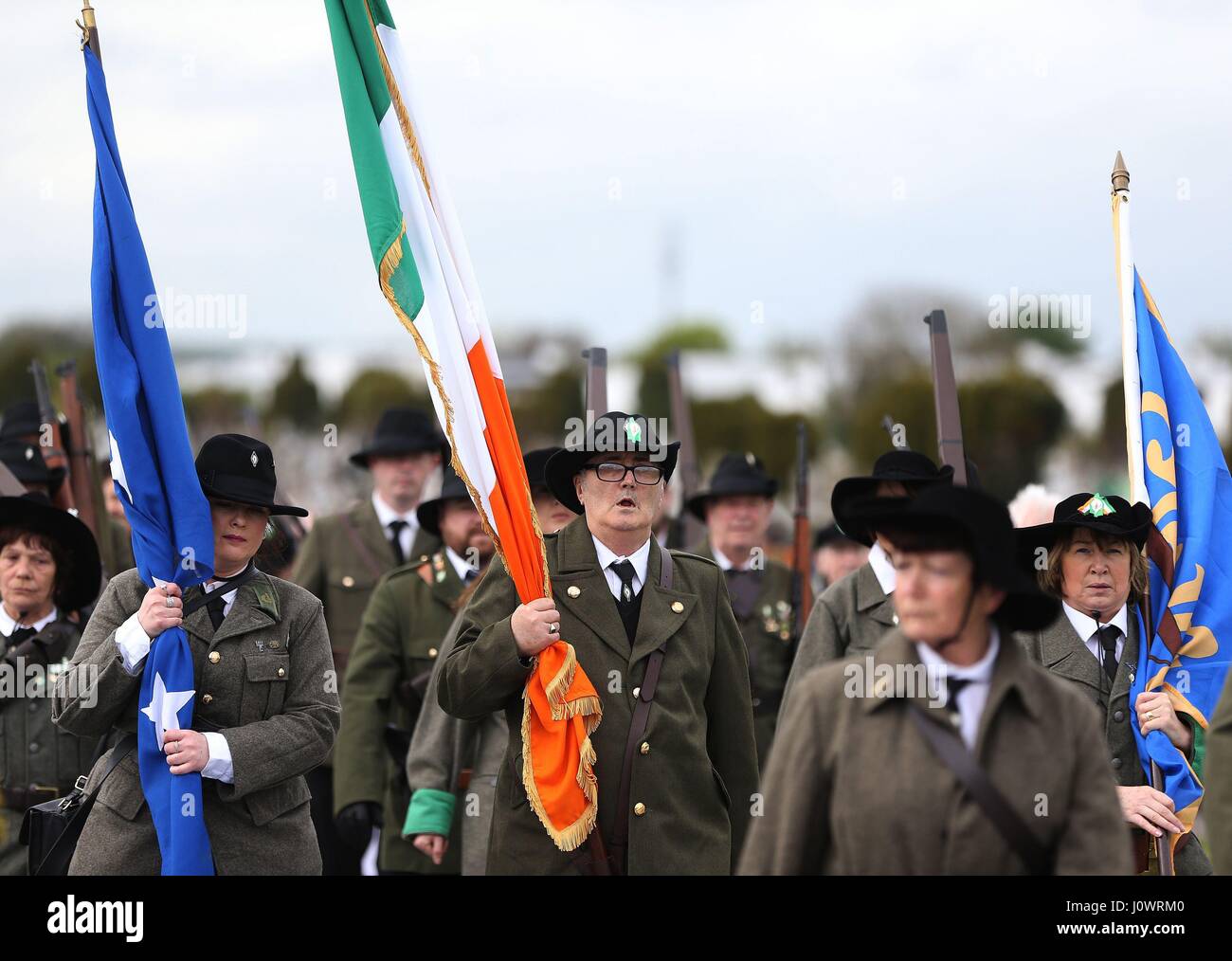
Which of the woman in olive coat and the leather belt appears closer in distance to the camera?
the woman in olive coat

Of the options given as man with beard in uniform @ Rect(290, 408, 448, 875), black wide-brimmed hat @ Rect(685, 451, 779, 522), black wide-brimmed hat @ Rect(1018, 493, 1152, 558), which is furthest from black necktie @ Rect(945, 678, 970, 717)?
black wide-brimmed hat @ Rect(685, 451, 779, 522)

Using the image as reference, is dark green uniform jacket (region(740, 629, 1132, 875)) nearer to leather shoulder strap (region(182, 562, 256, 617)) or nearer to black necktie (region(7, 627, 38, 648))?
leather shoulder strap (region(182, 562, 256, 617))

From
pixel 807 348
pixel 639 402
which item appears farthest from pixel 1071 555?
pixel 807 348

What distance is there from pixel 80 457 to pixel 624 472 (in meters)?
4.46

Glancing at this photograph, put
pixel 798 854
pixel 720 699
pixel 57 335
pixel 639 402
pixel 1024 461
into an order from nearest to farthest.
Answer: pixel 798 854, pixel 720 699, pixel 57 335, pixel 1024 461, pixel 639 402

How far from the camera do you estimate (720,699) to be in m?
5.75

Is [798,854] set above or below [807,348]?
below

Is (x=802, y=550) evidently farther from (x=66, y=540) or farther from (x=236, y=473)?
(x=236, y=473)

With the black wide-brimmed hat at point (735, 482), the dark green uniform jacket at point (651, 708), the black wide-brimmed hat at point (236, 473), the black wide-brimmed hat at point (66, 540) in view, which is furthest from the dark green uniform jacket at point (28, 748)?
the black wide-brimmed hat at point (735, 482)

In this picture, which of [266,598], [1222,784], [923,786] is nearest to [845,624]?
[1222,784]

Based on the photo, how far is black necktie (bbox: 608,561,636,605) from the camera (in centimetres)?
567

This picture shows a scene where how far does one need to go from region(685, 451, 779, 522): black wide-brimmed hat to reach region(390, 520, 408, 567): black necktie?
1828 mm
